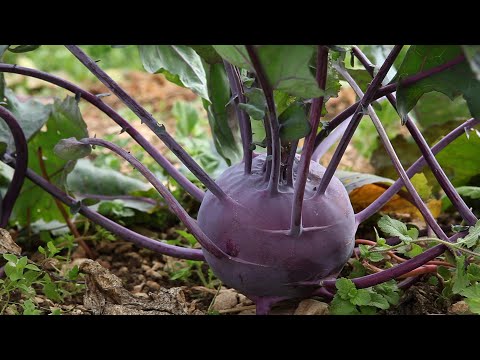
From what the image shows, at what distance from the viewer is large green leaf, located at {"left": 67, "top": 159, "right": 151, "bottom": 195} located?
1589 mm

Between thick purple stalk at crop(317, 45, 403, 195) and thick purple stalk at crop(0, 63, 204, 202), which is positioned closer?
thick purple stalk at crop(317, 45, 403, 195)

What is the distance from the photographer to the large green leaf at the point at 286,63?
810 millimetres

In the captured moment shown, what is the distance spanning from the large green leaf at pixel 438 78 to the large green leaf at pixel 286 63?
0.21 m

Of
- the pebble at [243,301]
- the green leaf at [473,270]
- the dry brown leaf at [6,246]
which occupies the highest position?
the dry brown leaf at [6,246]

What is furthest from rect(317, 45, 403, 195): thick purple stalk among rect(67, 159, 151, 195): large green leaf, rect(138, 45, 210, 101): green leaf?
rect(67, 159, 151, 195): large green leaf

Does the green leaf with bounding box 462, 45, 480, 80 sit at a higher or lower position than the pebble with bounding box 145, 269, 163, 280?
higher

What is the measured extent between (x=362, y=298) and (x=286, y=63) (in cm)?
34

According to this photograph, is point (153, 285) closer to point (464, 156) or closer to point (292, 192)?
point (292, 192)

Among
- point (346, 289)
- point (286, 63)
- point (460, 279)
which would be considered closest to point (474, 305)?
point (460, 279)

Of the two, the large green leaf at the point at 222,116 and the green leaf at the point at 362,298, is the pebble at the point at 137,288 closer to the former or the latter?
the large green leaf at the point at 222,116

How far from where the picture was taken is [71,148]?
1.09 meters

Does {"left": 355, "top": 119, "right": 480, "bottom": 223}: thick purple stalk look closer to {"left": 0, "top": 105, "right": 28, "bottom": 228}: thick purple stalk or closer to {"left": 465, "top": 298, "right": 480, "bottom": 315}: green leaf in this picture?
{"left": 465, "top": 298, "right": 480, "bottom": 315}: green leaf

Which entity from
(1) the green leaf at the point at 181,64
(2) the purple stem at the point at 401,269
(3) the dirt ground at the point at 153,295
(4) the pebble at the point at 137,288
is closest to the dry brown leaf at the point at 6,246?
(3) the dirt ground at the point at 153,295

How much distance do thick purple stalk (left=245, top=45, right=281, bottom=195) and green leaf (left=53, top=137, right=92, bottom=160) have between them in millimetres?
289
